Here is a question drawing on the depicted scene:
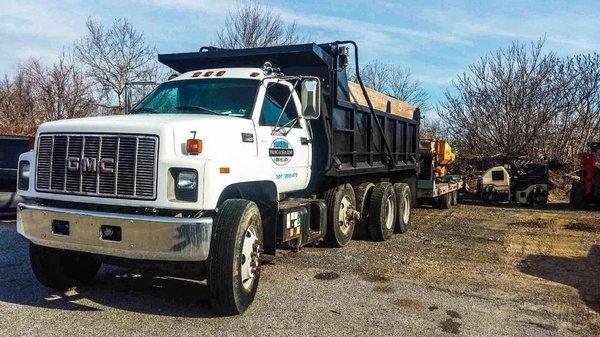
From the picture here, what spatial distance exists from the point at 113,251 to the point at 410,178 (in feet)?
27.9

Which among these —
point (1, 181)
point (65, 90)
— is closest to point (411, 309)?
point (1, 181)

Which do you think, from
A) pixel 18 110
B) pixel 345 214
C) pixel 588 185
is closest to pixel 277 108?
pixel 345 214

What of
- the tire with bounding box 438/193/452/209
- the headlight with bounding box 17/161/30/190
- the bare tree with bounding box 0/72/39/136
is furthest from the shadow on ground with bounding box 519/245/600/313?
the bare tree with bounding box 0/72/39/136

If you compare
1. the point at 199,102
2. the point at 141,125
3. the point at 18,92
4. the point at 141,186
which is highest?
the point at 18,92

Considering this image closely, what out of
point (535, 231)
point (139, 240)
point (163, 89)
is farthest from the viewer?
point (535, 231)

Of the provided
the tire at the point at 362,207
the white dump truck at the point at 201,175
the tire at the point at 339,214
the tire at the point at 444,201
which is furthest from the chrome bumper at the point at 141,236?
the tire at the point at 444,201

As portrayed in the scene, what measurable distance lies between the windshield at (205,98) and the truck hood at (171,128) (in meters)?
0.61

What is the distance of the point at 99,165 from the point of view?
15.5ft

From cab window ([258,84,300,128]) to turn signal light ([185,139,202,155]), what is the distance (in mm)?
1288

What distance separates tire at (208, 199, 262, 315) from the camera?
4707 millimetres

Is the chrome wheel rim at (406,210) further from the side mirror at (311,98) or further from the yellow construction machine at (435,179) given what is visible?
the side mirror at (311,98)

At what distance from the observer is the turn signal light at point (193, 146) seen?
461cm

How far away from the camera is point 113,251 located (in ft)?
15.1

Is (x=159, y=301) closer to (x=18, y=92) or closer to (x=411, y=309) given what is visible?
(x=411, y=309)
